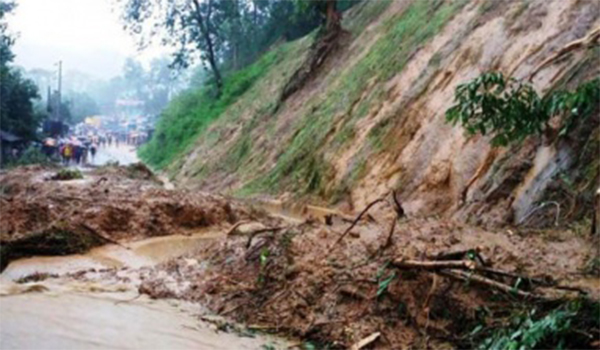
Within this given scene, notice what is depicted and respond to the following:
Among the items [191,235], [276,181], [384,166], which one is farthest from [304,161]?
[191,235]

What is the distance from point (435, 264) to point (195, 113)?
32.6 metres

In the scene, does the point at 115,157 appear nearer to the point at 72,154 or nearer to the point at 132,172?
the point at 72,154

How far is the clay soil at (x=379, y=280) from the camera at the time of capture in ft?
19.0

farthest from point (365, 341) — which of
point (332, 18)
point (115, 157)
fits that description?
point (115, 157)

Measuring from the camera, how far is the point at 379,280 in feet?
21.1

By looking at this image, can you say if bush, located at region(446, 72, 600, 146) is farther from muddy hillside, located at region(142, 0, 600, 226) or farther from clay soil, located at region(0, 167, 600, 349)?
clay soil, located at region(0, 167, 600, 349)

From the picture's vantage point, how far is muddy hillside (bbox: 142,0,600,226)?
28.7 feet

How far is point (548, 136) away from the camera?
8664 mm

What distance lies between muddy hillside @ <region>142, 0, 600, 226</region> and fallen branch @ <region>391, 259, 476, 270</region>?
84.1 inches

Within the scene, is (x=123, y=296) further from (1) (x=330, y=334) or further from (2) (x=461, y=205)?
(2) (x=461, y=205)

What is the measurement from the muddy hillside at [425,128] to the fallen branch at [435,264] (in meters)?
2.14

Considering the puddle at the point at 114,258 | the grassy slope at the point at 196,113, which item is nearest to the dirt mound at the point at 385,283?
the puddle at the point at 114,258

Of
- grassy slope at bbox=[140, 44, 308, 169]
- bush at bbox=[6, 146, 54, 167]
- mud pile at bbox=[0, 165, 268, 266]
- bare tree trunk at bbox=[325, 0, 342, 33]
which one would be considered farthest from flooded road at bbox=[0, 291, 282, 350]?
grassy slope at bbox=[140, 44, 308, 169]

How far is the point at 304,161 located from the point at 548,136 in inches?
362
